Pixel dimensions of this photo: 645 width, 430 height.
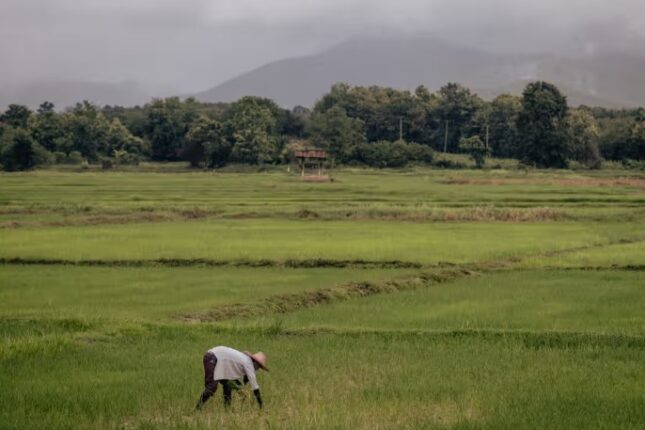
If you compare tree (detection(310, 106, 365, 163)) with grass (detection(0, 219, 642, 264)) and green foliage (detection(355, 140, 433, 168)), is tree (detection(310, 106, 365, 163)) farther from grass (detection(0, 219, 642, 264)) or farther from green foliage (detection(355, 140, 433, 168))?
grass (detection(0, 219, 642, 264))

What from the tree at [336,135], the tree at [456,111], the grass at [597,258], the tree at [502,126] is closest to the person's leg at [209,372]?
the grass at [597,258]

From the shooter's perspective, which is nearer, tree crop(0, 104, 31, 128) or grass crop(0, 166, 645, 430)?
grass crop(0, 166, 645, 430)

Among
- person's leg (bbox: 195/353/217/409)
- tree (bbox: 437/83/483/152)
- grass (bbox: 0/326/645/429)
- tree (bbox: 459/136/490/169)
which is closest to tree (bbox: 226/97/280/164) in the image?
tree (bbox: 459/136/490/169)

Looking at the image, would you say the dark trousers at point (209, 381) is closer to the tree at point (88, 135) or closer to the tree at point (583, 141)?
the tree at point (583, 141)

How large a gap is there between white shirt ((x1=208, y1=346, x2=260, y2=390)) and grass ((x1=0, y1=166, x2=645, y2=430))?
45cm

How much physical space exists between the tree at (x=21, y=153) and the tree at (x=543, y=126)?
4632cm

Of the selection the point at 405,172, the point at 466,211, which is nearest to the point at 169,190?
the point at 466,211

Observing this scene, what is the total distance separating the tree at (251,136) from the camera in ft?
275

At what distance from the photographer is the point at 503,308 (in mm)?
15586

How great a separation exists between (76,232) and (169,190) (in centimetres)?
2296

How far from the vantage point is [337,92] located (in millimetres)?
111375

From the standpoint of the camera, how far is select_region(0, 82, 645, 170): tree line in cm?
8144

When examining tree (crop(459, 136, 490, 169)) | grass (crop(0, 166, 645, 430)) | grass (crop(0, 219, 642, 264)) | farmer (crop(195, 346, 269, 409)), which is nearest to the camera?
farmer (crop(195, 346, 269, 409))

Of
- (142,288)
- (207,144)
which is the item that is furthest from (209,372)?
(207,144)
